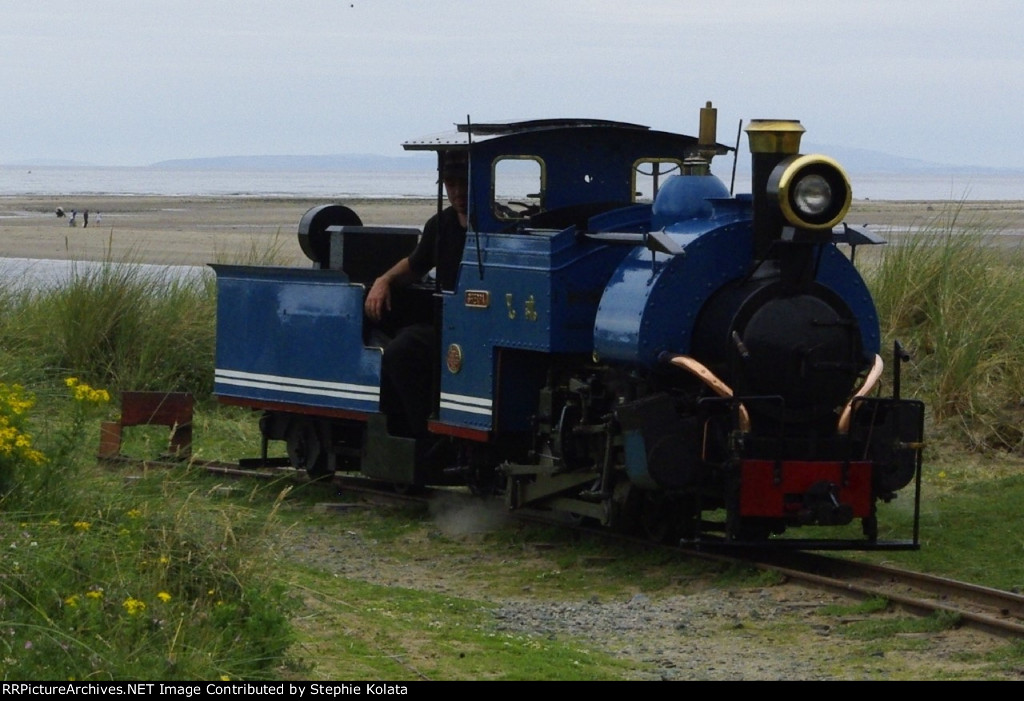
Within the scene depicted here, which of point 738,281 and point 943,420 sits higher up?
point 738,281

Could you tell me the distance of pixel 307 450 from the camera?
12.7 meters

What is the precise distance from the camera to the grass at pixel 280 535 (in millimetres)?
6426

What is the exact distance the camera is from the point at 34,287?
1791cm

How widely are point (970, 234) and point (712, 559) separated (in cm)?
702

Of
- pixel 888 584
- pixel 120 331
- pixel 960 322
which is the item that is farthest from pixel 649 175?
pixel 120 331

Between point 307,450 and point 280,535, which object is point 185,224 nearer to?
point 307,450

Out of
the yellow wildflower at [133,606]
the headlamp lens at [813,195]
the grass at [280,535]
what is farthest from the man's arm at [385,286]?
the yellow wildflower at [133,606]

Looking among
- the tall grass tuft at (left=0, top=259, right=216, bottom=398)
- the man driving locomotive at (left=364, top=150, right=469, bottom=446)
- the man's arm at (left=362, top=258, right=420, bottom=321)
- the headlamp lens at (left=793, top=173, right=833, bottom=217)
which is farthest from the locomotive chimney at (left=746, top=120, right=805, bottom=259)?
the tall grass tuft at (left=0, top=259, right=216, bottom=398)

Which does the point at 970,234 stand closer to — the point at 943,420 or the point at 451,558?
the point at 943,420

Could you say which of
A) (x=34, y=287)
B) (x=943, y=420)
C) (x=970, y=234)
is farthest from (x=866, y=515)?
(x=34, y=287)

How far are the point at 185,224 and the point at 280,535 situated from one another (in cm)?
4820

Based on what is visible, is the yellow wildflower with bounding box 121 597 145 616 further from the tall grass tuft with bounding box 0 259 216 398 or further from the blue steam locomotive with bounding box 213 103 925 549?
the tall grass tuft with bounding box 0 259 216 398

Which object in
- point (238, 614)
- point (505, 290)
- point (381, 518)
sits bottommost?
point (381, 518)
